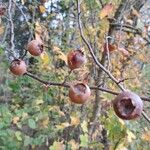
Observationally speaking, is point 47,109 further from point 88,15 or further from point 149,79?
point 149,79

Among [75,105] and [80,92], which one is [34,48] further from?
[75,105]

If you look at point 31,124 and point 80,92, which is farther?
point 31,124

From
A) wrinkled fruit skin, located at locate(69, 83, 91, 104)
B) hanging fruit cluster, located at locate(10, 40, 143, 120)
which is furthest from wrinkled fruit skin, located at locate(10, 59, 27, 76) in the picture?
wrinkled fruit skin, located at locate(69, 83, 91, 104)

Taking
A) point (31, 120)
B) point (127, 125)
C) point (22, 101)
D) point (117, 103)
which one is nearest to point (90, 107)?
point (31, 120)

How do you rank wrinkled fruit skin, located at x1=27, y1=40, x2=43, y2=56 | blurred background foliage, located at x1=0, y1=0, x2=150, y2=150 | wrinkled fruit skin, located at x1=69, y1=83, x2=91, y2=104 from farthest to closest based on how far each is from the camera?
1. blurred background foliage, located at x1=0, y1=0, x2=150, y2=150
2. wrinkled fruit skin, located at x1=27, y1=40, x2=43, y2=56
3. wrinkled fruit skin, located at x1=69, y1=83, x2=91, y2=104

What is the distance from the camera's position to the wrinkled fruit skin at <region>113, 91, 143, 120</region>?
2.46ft

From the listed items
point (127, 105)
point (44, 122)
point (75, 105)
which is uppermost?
point (75, 105)

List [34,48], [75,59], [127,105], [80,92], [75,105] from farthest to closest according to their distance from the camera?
[75,105], [34,48], [75,59], [80,92], [127,105]

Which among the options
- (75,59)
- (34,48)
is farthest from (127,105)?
(34,48)

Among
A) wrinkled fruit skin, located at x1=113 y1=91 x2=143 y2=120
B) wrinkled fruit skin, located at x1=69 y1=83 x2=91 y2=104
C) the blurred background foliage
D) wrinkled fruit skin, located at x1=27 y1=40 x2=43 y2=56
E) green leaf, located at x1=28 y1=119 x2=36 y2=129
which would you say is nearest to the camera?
wrinkled fruit skin, located at x1=113 y1=91 x2=143 y2=120

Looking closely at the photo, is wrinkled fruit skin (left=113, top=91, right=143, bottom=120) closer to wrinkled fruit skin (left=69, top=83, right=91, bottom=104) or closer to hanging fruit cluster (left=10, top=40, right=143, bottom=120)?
hanging fruit cluster (left=10, top=40, right=143, bottom=120)

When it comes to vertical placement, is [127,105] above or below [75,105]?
below

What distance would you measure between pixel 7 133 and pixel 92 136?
2.86ft

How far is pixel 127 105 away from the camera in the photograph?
75cm
